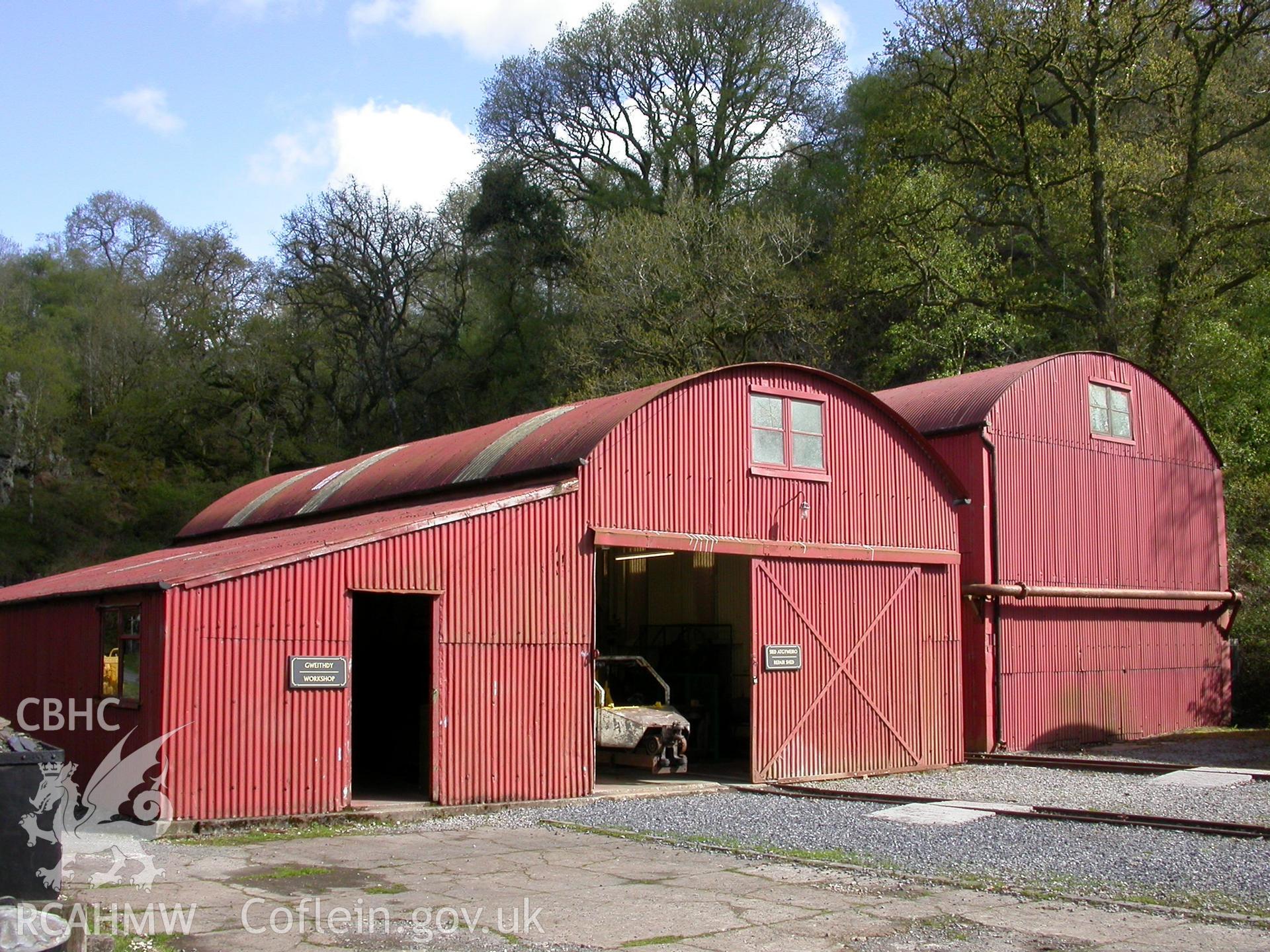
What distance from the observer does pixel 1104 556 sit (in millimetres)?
23969

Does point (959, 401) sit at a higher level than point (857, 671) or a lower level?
higher

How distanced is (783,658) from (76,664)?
31.6 ft

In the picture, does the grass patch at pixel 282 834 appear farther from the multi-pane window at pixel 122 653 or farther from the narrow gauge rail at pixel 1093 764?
the narrow gauge rail at pixel 1093 764

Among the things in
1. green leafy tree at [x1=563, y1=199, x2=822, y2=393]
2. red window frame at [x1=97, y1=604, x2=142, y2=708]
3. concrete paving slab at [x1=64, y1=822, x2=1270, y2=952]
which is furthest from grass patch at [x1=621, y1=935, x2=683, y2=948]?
green leafy tree at [x1=563, y1=199, x2=822, y2=393]

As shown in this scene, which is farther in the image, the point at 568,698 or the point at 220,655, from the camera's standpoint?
the point at 568,698

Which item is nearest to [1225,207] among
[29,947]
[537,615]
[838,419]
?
[838,419]

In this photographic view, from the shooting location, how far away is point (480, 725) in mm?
15469

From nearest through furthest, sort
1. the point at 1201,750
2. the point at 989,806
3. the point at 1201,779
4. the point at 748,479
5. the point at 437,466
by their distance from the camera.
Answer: the point at 989,806 → the point at 1201,779 → the point at 748,479 → the point at 437,466 → the point at 1201,750

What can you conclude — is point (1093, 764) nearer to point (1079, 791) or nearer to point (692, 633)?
point (1079, 791)

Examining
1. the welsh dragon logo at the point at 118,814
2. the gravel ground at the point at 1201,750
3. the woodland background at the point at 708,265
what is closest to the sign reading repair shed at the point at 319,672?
the welsh dragon logo at the point at 118,814

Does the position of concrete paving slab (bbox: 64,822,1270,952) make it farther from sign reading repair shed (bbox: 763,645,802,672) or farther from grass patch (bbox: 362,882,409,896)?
sign reading repair shed (bbox: 763,645,802,672)

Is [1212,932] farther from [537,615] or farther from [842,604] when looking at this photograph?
[842,604]

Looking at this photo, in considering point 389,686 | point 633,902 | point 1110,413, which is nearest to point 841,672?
Result: point 389,686

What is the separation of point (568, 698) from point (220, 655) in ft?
15.2
